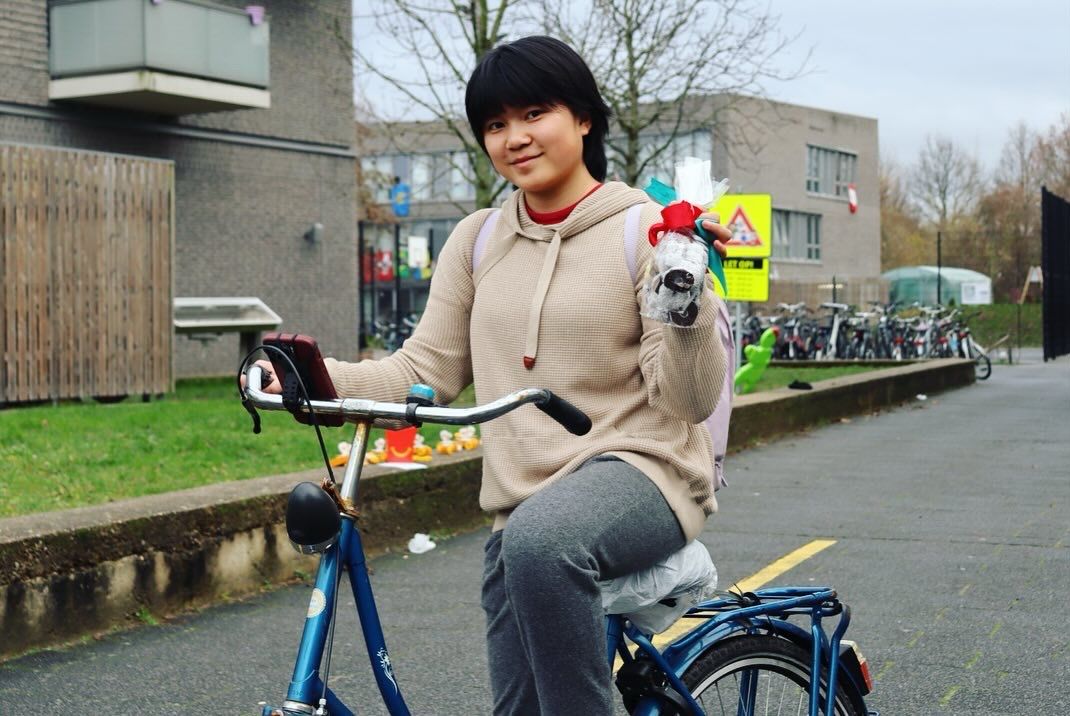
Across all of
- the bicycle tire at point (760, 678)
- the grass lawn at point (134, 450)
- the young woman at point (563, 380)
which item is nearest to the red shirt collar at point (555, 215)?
the young woman at point (563, 380)

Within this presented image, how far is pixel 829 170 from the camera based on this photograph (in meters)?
68.4

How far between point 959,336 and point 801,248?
40.6m

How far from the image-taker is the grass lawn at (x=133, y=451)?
758 cm

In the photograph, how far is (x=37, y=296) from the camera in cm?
1464

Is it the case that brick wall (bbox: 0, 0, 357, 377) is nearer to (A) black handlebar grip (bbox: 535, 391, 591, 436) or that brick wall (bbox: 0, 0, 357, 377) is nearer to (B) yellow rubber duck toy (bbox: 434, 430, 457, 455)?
(B) yellow rubber duck toy (bbox: 434, 430, 457, 455)

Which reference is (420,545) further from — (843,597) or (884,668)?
(884,668)

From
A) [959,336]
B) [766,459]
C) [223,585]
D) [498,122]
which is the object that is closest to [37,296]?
[766,459]

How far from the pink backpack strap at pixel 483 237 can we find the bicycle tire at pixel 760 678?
93 centimetres

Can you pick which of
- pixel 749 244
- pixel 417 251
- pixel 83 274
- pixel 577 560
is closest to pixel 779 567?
pixel 577 560

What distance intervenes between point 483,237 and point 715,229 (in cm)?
73

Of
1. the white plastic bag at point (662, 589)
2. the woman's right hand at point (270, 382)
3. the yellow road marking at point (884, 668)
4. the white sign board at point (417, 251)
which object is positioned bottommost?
the yellow road marking at point (884, 668)

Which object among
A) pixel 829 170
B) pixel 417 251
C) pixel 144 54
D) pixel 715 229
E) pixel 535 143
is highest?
pixel 829 170

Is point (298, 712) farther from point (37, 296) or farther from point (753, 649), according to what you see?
point (37, 296)

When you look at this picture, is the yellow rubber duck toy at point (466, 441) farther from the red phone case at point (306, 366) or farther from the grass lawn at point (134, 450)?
the red phone case at point (306, 366)
